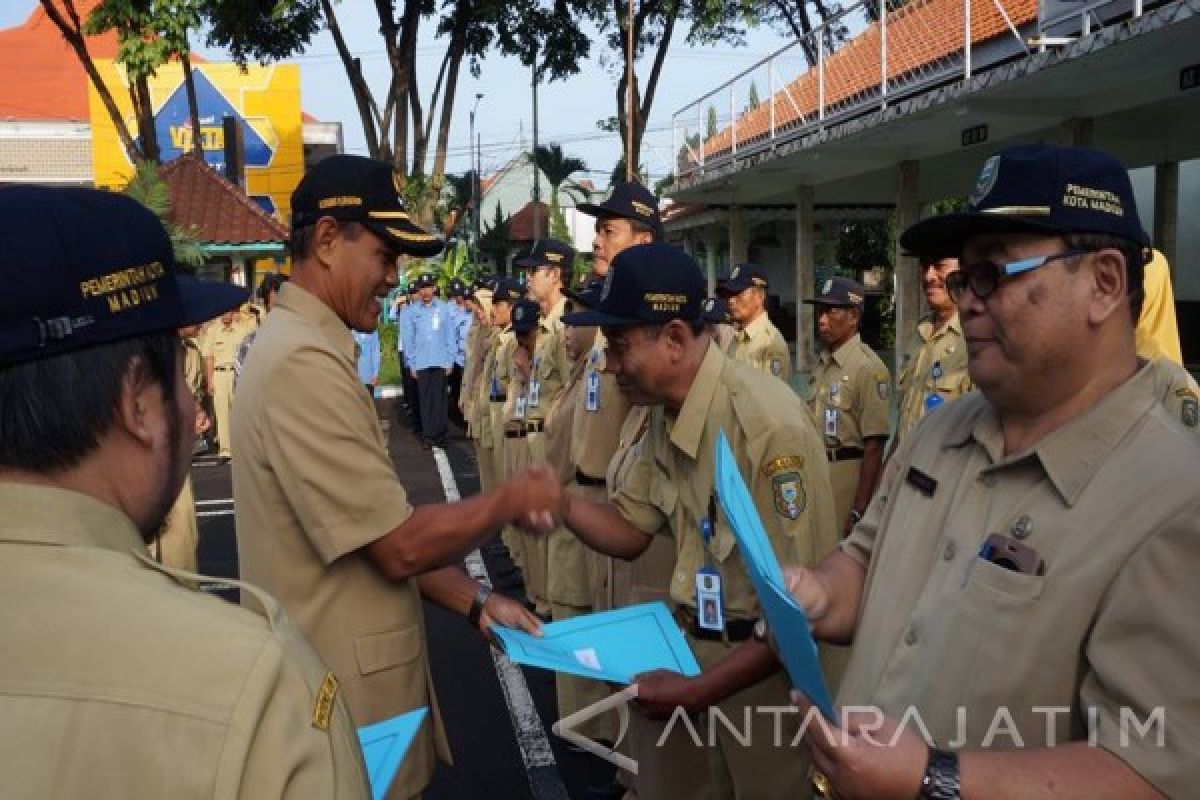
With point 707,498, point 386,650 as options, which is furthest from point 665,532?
point 386,650

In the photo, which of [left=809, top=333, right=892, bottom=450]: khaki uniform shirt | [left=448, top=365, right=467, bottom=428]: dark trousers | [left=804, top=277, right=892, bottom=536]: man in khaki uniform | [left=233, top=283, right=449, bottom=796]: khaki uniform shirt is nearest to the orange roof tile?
[left=448, top=365, right=467, bottom=428]: dark trousers

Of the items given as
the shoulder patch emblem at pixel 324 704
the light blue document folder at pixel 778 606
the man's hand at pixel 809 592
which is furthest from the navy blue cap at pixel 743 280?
the shoulder patch emblem at pixel 324 704

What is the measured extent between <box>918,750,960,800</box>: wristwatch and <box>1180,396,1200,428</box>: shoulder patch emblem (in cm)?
272

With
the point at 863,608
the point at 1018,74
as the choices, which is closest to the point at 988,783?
the point at 863,608

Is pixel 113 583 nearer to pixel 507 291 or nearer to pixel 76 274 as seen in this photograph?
pixel 76 274

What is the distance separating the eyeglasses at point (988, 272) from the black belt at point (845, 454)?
199 inches

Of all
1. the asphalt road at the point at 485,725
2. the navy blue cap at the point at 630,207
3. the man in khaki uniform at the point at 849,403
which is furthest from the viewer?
the man in khaki uniform at the point at 849,403

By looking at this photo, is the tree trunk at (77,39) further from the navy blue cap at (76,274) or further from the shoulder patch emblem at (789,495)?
the navy blue cap at (76,274)

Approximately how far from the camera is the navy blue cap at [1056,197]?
1720 millimetres

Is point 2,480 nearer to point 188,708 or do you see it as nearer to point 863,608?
point 188,708

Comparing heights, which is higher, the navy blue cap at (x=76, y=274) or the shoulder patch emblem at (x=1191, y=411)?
the navy blue cap at (x=76, y=274)

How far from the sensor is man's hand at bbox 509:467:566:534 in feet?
8.78

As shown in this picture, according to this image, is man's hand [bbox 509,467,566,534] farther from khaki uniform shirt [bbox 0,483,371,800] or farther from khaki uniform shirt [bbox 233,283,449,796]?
khaki uniform shirt [bbox 0,483,371,800]

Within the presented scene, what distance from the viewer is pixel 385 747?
1.71 metres
